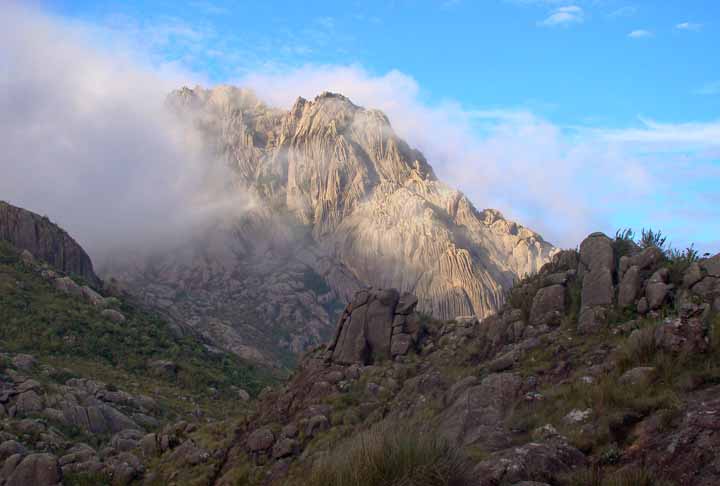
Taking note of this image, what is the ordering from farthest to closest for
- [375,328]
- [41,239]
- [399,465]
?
[41,239], [375,328], [399,465]

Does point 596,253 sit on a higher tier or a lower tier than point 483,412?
higher

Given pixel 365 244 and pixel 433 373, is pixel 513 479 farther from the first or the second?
pixel 365 244

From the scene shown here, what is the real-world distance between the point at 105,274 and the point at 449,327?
97.2 m

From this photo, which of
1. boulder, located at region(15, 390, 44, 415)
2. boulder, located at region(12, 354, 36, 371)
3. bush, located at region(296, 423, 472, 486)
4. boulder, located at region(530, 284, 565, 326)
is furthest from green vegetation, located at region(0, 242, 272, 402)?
bush, located at region(296, 423, 472, 486)

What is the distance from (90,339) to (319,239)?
75.2m

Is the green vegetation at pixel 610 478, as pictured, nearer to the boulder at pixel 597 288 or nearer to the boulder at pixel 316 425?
the boulder at pixel 597 288

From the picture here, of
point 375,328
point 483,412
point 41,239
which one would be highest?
point 41,239

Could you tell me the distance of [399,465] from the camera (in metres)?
8.63

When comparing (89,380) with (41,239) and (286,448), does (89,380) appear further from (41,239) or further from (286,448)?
(41,239)

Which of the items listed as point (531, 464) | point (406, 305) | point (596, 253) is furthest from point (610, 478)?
point (406, 305)

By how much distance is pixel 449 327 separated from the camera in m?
22.8

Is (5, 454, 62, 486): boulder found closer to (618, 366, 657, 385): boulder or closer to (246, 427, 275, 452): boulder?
(246, 427, 275, 452): boulder

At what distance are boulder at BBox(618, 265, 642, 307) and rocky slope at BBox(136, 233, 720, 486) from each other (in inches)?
2.3

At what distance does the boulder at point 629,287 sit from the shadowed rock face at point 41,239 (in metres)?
54.6
